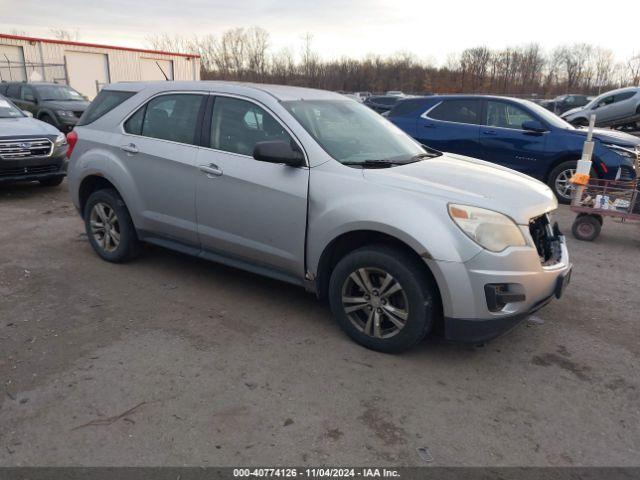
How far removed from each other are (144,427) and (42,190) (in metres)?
7.57

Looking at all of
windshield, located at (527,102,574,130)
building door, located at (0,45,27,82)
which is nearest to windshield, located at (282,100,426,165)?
windshield, located at (527,102,574,130)

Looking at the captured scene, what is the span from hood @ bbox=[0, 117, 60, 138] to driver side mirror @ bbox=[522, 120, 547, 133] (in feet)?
25.7

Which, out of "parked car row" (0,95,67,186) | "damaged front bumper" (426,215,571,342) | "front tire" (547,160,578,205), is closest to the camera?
"damaged front bumper" (426,215,571,342)

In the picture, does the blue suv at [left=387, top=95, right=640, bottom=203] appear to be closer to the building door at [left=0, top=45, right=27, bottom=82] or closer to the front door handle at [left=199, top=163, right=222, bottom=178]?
the front door handle at [left=199, top=163, right=222, bottom=178]

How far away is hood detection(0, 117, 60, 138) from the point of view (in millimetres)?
7938

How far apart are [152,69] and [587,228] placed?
37.5m

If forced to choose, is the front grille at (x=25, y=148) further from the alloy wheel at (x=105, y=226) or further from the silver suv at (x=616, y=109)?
the silver suv at (x=616, y=109)

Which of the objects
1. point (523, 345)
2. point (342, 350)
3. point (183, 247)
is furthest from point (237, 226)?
point (523, 345)

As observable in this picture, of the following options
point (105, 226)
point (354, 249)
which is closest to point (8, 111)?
point (105, 226)

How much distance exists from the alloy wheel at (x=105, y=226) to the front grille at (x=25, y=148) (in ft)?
12.1

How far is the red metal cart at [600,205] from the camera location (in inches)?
237

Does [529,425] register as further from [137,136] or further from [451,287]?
[137,136]

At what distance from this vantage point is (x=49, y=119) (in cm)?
1528

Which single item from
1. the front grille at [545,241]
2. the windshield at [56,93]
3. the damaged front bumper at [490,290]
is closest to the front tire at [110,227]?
the damaged front bumper at [490,290]
